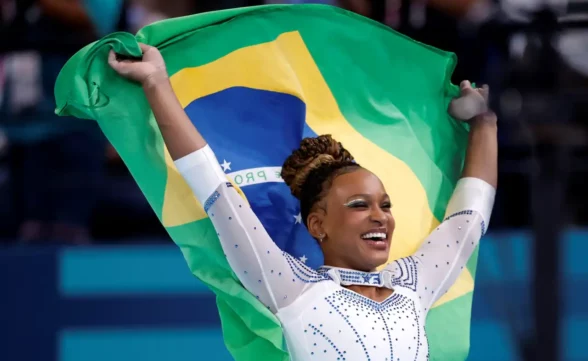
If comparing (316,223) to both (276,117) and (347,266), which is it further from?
(276,117)

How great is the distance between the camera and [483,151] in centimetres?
259

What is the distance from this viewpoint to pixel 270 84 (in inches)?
101


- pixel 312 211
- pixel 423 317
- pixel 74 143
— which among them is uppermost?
pixel 74 143

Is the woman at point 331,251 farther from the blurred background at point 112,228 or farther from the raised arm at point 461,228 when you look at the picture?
the blurred background at point 112,228

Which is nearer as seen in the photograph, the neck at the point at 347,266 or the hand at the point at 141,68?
the hand at the point at 141,68

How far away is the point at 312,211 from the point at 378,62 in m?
0.51

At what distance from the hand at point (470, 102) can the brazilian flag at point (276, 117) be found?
36 millimetres

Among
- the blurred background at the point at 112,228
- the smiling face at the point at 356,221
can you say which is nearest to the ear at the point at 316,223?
the smiling face at the point at 356,221

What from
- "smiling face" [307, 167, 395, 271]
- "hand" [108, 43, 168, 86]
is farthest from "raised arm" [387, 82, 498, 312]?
"hand" [108, 43, 168, 86]

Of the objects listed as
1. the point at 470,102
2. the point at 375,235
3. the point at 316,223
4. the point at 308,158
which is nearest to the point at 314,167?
the point at 308,158

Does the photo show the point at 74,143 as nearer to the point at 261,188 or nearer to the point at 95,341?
the point at 95,341

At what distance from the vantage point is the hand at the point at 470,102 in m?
2.64

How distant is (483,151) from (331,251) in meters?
0.53

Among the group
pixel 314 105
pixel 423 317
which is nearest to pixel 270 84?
pixel 314 105
